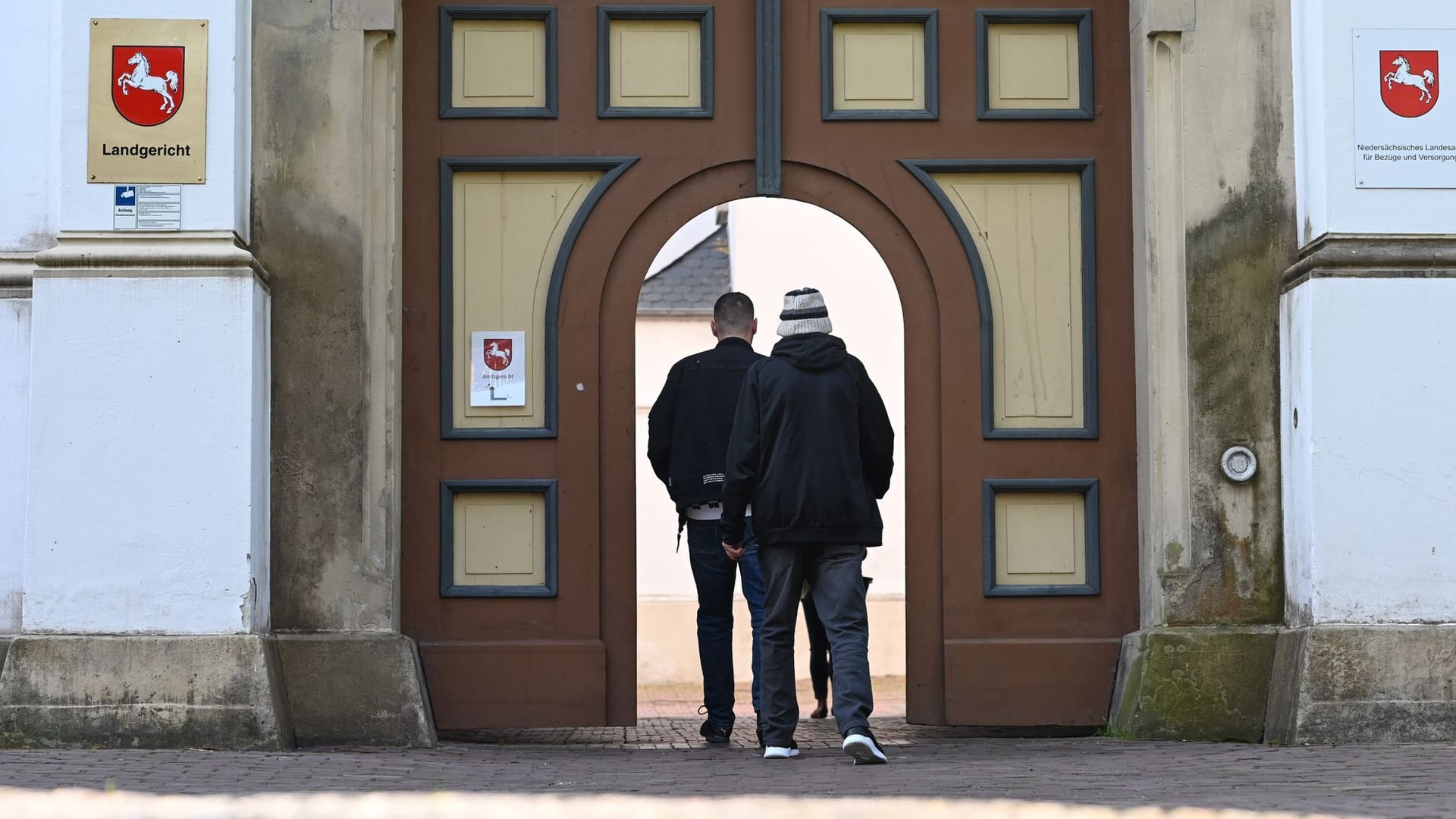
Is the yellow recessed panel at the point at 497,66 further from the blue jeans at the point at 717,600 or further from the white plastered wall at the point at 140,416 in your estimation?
the blue jeans at the point at 717,600

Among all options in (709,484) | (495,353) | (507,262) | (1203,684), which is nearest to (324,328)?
(495,353)

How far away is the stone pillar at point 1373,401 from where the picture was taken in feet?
24.7

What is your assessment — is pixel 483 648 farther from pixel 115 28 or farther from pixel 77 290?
pixel 115 28

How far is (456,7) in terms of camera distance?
27.7 ft

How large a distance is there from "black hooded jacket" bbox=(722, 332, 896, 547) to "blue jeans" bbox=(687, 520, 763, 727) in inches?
30.3

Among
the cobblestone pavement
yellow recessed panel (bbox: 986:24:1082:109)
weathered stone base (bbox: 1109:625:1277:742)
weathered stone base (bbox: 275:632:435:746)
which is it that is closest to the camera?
the cobblestone pavement

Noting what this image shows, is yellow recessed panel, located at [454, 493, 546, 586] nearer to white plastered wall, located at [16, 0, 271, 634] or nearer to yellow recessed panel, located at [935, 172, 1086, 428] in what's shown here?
white plastered wall, located at [16, 0, 271, 634]

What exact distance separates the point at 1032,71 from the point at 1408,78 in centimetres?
156

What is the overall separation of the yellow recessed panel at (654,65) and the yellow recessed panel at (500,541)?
179 centimetres

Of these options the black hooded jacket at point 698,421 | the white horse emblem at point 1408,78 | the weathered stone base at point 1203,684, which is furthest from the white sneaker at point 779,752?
the white horse emblem at point 1408,78

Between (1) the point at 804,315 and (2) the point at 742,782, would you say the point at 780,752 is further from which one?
(1) the point at 804,315

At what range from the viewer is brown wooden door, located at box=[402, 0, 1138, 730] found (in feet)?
27.2

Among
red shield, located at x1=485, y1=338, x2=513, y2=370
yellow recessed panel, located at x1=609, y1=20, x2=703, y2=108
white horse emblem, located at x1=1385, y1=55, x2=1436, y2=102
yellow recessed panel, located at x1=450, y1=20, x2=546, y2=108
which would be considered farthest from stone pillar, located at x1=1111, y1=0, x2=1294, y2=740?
red shield, located at x1=485, y1=338, x2=513, y2=370

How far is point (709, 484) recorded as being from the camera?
8297 millimetres
